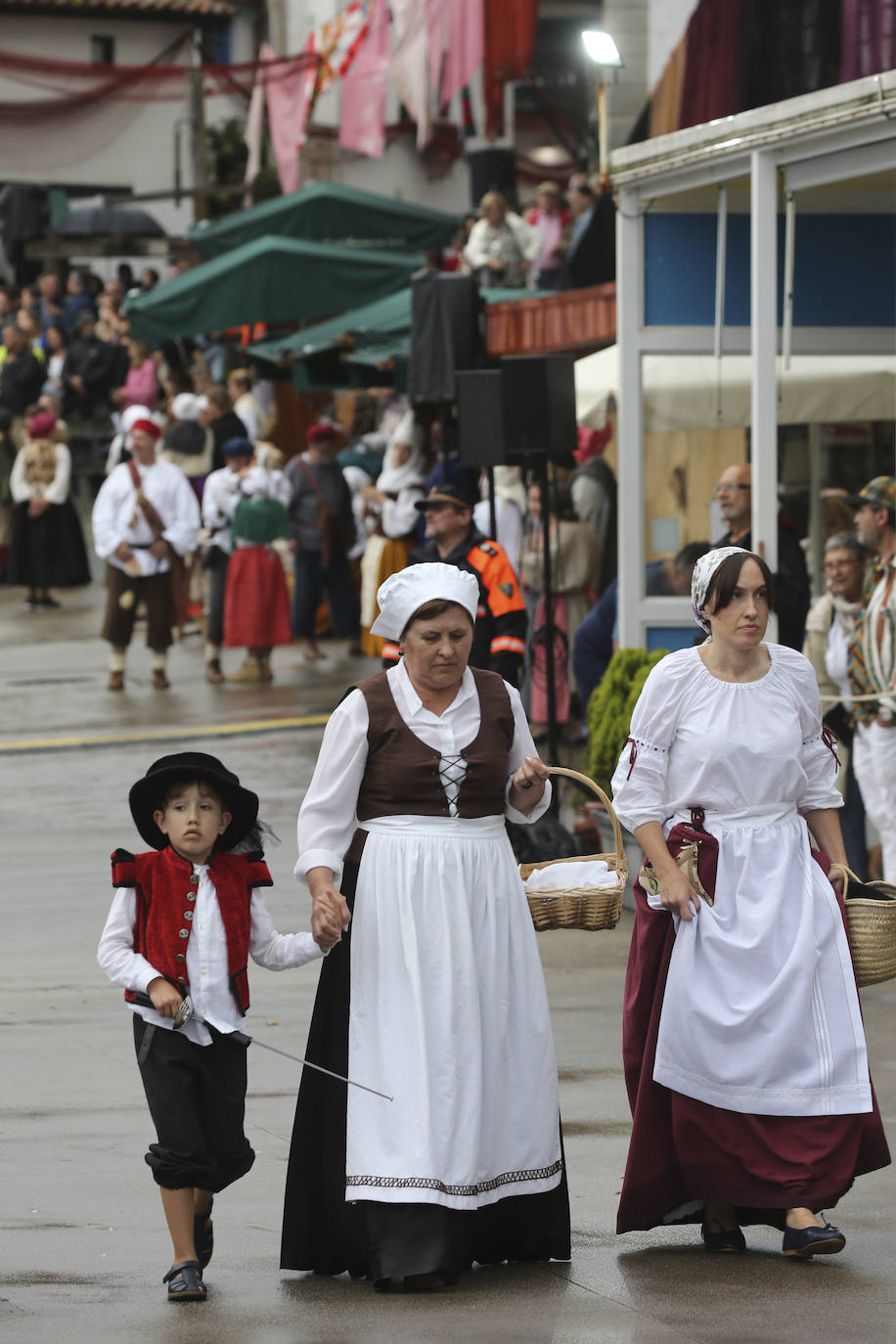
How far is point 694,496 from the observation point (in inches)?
451

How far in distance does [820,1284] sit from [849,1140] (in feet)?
1.22

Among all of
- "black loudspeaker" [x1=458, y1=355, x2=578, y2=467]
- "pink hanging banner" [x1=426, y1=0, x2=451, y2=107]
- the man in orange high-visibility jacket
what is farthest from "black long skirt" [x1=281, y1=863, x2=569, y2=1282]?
"pink hanging banner" [x1=426, y1=0, x2=451, y2=107]

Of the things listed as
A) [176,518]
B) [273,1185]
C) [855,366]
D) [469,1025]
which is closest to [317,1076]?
[469,1025]

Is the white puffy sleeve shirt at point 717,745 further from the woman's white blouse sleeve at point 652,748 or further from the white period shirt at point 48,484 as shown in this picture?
the white period shirt at point 48,484

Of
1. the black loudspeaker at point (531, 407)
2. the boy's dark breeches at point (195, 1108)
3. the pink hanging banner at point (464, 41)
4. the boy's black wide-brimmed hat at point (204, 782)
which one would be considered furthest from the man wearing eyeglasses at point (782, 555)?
the pink hanging banner at point (464, 41)

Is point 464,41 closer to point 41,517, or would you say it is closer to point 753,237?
point 41,517

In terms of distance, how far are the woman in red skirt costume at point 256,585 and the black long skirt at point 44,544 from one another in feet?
18.4

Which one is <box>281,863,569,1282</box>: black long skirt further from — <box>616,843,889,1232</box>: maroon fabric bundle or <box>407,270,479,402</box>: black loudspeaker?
<box>407,270,479,402</box>: black loudspeaker

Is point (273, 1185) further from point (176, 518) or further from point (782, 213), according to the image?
point (176, 518)

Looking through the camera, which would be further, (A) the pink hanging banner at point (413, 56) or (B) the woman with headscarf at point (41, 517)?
(A) the pink hanging banner at point (413, 56)

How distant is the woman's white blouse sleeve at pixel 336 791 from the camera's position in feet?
17.7

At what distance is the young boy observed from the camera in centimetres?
516

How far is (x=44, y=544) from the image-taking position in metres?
23.6

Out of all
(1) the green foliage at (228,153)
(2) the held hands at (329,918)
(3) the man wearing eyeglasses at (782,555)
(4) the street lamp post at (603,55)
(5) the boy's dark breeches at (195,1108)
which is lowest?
(5) the boy's dark breeches at (195,1108)
